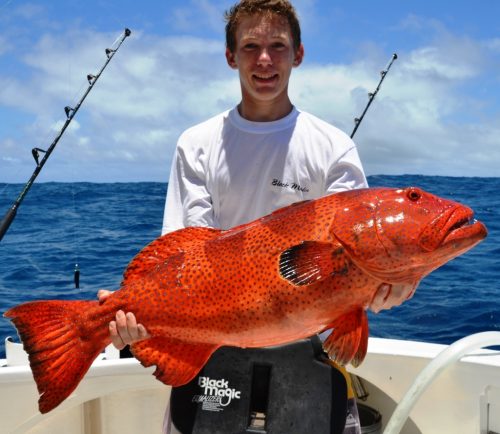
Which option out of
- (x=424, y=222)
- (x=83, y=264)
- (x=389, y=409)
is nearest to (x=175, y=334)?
(x=424, y=222)

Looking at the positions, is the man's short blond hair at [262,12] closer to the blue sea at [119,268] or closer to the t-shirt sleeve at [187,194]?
the t-shirt sleeve at [187,194]

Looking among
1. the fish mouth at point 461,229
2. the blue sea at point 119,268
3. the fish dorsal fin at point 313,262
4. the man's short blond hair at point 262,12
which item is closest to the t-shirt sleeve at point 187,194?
the man's short blond hair at point 262,12

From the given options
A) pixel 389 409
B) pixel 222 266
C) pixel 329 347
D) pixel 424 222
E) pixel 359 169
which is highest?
pixel 359 169

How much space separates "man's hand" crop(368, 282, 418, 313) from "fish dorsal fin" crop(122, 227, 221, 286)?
0.76m

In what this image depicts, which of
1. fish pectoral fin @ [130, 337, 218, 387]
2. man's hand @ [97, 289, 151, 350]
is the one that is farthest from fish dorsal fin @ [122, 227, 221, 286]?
fish pectoral fin @ [130, 337, 218, 387]

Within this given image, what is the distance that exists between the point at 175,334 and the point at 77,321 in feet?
1.39

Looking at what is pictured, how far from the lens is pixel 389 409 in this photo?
13.4ft

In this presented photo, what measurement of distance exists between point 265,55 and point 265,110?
30 centimetres

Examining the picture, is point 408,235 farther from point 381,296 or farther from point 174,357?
point 174,357

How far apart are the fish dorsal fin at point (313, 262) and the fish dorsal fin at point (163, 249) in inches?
19.8

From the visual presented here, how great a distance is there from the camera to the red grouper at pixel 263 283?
228cm

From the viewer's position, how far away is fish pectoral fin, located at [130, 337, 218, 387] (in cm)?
256

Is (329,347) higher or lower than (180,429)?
higher

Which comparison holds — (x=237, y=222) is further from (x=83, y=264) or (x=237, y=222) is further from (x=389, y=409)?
(x=83, y=264)
